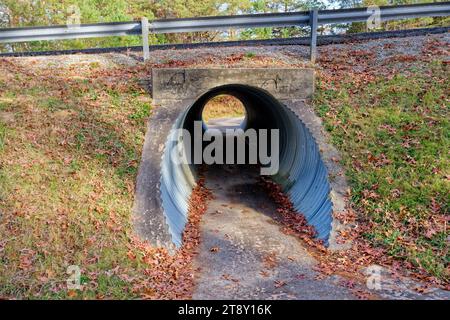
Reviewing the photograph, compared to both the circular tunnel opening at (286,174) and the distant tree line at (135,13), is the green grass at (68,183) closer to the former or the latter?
the circular tunnel opening at (286,174)

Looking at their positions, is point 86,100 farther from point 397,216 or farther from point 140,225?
point 397,216

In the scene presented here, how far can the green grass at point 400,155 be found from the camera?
278 inches

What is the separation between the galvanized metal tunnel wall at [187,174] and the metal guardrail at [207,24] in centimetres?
222

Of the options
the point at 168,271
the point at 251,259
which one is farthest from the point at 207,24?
the point at 168,271

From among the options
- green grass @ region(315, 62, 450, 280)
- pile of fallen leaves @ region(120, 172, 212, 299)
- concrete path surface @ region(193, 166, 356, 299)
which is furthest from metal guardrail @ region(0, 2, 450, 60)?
pile of fallen leaves @ region(120, 172, 212, 299)

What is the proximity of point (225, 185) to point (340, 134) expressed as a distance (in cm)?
520

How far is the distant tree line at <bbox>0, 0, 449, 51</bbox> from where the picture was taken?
22.9 m

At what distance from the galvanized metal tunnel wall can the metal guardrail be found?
2.22 metres

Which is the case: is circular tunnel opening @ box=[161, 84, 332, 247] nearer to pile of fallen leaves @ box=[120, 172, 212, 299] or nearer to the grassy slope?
pile of fallen leaves @ box=[120, 172, 212, 299]

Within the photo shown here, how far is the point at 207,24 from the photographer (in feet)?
36.6

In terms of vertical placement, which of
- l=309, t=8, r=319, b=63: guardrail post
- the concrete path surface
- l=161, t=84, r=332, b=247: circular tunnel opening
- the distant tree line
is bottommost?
the concrete path surface

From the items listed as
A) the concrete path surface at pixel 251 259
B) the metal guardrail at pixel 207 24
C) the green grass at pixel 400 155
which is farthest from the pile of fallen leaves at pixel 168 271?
the metal guardrail at pixel 207 24

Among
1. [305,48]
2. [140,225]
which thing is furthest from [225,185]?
[140,225]

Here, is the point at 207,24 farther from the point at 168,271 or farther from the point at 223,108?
the point at 223,108
